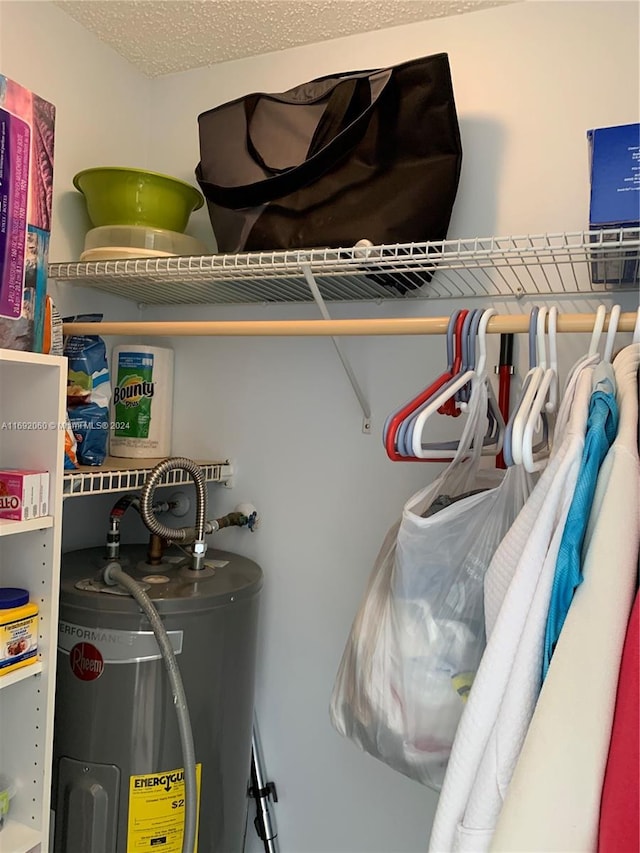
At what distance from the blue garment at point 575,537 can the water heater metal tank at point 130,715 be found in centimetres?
69

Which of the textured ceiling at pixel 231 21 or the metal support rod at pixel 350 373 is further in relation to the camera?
the textured ceiling at pixel 231 21

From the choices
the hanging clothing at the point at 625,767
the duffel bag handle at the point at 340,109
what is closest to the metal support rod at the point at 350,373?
the duffel bag handle at the point at 340,109

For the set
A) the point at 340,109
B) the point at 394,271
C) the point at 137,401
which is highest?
the point at 340,109

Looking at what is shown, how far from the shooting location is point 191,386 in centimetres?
163

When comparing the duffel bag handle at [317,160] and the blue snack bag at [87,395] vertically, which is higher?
the duffel bag handle at [317,160]

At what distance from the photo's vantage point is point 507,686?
0.74 metres

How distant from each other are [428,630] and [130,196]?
1.04 metres

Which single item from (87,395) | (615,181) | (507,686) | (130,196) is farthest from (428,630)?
(130,196)

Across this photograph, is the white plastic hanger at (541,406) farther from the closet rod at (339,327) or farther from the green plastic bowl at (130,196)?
the green plastic bowl at (130,196)

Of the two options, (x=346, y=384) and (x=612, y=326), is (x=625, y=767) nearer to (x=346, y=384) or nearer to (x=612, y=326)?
(x=612, y=326)

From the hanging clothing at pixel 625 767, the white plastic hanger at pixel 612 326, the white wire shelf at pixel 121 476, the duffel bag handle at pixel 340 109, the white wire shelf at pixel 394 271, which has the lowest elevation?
the hanging clothing at pixel 625 767

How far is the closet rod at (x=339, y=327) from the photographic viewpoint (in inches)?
37.5

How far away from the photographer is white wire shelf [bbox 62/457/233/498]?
1173mm

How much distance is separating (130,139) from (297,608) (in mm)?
1221
